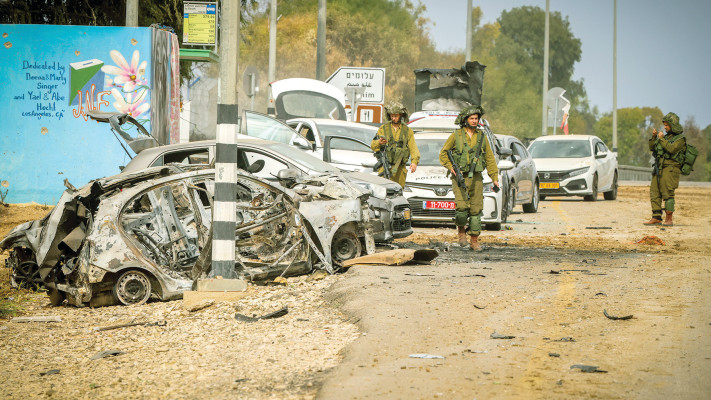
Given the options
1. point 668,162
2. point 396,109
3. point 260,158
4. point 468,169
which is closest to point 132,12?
point 396,109

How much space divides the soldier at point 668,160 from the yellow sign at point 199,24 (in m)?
10.5

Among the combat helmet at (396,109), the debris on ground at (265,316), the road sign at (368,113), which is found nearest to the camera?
the debris on ground at (265,316)

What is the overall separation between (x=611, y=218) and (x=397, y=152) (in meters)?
7.07

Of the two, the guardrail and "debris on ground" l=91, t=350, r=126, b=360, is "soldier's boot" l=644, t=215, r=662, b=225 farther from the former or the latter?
the guardrail

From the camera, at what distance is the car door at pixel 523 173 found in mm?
19797

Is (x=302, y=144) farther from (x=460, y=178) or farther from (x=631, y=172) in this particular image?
(x=631, y=172)

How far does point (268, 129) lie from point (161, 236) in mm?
7594

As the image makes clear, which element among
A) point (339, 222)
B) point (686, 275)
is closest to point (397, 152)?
point (339, 222)

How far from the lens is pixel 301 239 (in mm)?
9773

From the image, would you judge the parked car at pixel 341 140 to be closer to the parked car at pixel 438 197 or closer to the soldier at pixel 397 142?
the parked car at pixel 438 197

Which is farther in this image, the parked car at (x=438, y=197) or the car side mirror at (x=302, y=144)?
the parked car at (x=438, y=197)

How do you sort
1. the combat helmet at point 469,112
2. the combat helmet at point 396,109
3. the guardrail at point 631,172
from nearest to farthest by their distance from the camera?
the combat helmet at point 469,112
the combat helmet at point 396,109
the guardrail at point 631,172

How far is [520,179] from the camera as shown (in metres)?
19.7

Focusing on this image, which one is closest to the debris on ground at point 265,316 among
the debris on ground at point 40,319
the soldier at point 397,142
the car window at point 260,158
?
the debris on ground at point 40,319
